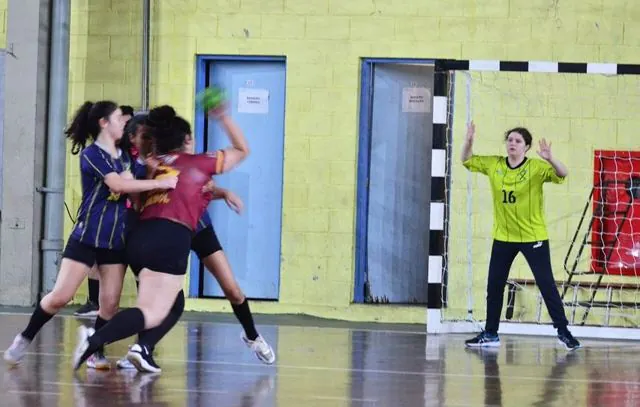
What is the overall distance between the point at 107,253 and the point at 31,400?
1.44 meters

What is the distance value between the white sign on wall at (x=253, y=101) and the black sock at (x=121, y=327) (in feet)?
21.2

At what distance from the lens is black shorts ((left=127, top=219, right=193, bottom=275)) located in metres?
8.32

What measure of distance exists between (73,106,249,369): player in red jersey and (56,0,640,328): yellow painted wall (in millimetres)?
5665

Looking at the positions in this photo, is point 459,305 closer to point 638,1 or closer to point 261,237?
point 261,237

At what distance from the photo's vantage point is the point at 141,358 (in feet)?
29.0

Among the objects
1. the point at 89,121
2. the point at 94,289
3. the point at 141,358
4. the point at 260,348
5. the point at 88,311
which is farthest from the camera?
the point at 88,311

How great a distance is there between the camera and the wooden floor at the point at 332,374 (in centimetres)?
826

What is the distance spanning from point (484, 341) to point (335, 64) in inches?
158

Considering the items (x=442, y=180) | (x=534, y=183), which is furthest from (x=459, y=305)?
(x=534, y=183)

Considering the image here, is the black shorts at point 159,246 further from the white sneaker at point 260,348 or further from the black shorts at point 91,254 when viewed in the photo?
the white sneaker at point 260,348

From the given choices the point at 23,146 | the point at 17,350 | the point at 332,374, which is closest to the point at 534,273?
the point at 332,374

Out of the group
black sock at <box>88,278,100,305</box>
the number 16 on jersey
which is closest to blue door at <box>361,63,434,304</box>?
the number 16 on jersey

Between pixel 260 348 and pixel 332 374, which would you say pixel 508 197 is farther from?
pixel 260 348

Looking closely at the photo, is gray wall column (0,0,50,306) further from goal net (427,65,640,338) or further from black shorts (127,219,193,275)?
black shorts (127,219,193,275)
